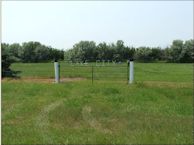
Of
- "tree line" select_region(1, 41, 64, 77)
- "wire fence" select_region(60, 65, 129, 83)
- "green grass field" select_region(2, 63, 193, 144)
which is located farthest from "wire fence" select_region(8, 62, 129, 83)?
"green grass field" select_region(2, 63, 193, 144)

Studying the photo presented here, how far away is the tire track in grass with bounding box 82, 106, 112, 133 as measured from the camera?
8.20 m

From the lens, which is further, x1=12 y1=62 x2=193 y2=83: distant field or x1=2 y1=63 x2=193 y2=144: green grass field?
x1=12 y1=62 x2=193 y2=83: distant field

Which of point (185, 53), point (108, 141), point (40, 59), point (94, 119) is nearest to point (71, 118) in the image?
point (94, 119)

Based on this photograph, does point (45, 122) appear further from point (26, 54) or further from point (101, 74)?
point (26, 54)

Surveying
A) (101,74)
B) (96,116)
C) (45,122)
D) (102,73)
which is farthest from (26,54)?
(45,122)

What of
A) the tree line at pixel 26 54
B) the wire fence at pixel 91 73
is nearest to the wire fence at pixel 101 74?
the wire fence at pixel 91 73

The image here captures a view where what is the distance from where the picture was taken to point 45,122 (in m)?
8.86

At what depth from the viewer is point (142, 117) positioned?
31.2 ft

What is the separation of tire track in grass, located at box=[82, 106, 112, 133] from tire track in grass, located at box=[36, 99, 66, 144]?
88cm

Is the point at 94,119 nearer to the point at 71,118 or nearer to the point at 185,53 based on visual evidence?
the point at 71,118

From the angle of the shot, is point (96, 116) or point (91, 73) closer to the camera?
point (96, 116)

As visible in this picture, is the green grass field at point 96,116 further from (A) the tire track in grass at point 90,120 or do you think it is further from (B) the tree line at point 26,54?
(B) the tree line at point 26,54

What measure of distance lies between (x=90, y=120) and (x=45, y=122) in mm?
1016

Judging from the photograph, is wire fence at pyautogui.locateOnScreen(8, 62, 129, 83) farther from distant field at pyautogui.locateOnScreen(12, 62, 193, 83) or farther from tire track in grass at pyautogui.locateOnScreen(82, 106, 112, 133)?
tire track in grass at pyautogui.locateOnScreen(82, 106, 112, 133)
